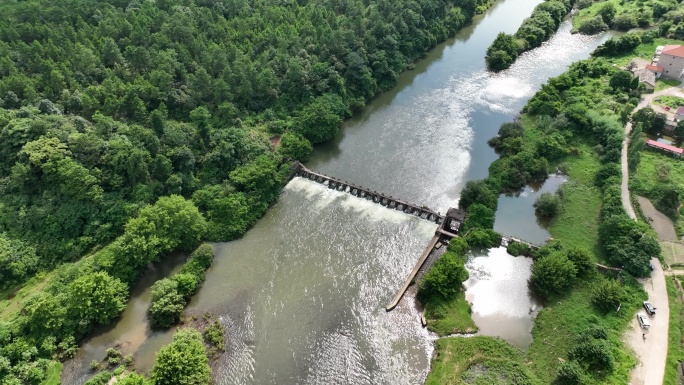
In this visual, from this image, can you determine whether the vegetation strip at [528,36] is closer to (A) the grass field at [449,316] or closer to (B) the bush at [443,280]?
(B) the bush at [443,280]

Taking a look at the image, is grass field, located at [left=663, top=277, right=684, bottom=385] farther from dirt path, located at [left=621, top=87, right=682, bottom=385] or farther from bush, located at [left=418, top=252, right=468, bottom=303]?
bush, located at [left=418, top=252, right=468, bottom=303]

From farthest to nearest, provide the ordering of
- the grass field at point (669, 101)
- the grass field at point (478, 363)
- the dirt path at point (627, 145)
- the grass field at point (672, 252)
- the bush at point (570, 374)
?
the grass field at point (669, 101) < the dirt path at point (627, 145) < the grass field at point (672, 252) < the grass field at point (478, 363) < the bush at point (570, 374)

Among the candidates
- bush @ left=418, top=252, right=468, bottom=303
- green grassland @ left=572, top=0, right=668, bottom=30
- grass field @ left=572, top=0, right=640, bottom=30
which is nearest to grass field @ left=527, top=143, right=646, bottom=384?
bush @ left=418, top=252, right=468, bottom=303

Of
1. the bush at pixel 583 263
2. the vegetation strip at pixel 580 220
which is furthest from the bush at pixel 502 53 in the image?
the bush at pixel 583 263

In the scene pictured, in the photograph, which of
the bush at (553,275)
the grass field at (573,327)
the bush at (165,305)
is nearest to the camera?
the grass field at (573,327)

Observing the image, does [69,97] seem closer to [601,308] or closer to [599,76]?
[601,308]

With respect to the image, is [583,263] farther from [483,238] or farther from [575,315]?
[483,238]

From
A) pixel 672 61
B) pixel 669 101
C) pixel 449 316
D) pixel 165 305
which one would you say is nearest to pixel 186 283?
pixel 165 305

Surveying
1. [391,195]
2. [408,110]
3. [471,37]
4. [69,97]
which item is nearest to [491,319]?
[391,195]
